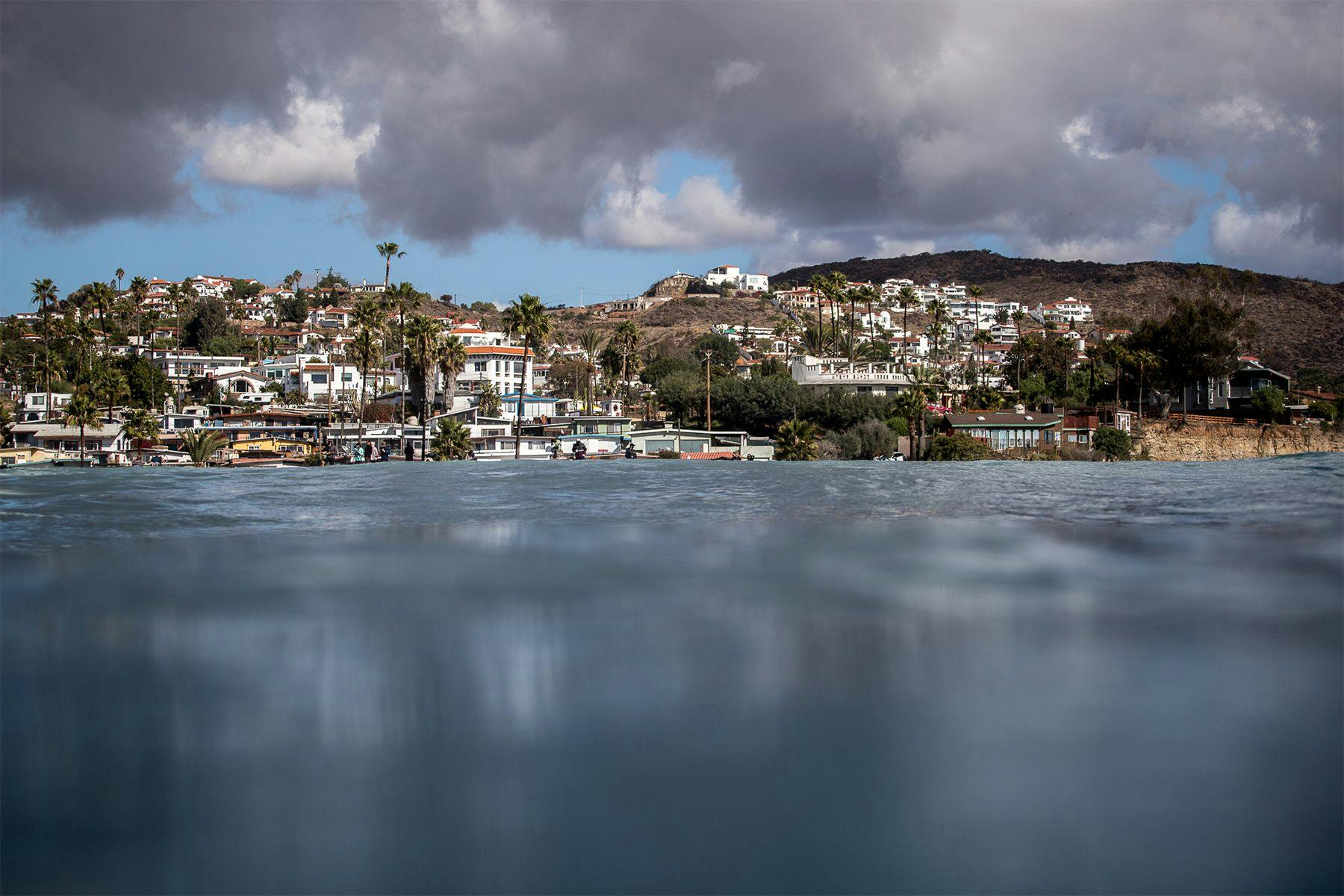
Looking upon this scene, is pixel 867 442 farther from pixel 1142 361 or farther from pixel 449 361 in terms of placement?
pixel 449 361

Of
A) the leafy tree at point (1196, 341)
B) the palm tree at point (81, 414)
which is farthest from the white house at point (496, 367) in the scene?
the leafy tree at point (1196, 341)

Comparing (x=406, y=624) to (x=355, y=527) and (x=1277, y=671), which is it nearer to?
(x=355, y=527)

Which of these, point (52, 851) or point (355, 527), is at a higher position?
point (355, 527)

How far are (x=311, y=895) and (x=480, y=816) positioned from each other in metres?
0.78

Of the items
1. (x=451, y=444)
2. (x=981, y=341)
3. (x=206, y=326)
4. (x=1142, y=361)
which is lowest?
(x=451, y=444)

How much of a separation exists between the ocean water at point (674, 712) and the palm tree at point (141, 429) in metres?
52.8

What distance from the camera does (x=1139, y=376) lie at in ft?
220

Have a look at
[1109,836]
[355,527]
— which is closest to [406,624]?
[355,527]

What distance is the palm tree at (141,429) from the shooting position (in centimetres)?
5525

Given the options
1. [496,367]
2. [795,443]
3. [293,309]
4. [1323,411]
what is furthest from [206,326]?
[1323,411]

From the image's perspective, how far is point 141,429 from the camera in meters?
55.7

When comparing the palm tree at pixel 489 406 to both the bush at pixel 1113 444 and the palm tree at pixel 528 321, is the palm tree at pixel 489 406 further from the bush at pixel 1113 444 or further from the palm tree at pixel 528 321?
the bush at pixel 1113 444

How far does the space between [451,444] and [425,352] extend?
16359mm

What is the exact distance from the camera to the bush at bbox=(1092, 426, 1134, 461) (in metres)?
53.2
